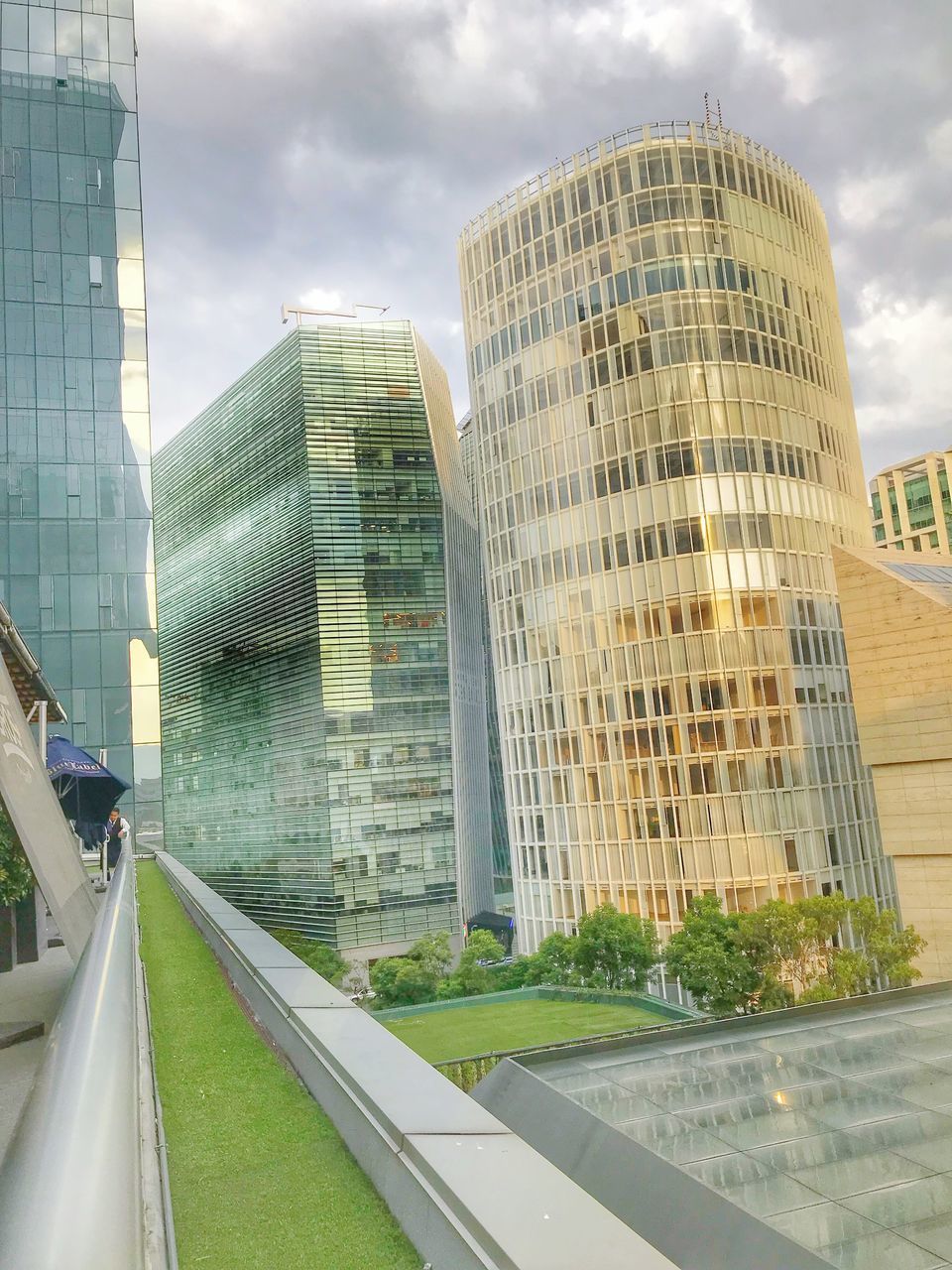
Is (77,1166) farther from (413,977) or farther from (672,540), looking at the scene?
(672,540)

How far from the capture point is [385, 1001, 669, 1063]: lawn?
116 feet

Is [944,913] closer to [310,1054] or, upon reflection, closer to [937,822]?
[937,822]

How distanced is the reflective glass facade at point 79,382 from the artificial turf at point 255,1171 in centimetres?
1557

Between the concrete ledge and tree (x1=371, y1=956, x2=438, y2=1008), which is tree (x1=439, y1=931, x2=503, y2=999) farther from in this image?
the concrete ledge

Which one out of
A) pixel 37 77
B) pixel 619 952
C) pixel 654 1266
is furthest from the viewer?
pixel 619 952

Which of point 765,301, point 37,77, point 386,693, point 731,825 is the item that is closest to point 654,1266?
point 37,77

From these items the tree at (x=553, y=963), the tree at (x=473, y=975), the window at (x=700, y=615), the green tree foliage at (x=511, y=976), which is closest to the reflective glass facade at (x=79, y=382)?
the tree at (x=553, y=963)

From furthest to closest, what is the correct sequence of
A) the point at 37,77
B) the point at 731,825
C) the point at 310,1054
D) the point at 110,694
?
the point at 731,825 < the point at 37,77 < the point at 110,694 < the point at 310,1054

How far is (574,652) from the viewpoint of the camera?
61.4 metres

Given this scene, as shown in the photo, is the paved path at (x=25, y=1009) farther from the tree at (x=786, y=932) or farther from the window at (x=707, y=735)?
the window at (x=707, y=735)

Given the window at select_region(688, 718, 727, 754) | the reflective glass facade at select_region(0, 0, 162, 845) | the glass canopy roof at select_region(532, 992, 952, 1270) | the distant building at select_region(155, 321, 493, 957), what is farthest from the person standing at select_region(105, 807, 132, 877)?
the distant building at select_region(155, 321, 493, 957)

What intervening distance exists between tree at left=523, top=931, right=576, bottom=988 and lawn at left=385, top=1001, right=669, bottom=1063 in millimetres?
3392

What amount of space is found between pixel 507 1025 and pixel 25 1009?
33921 millimetres

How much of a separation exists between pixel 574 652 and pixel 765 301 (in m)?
26.6
